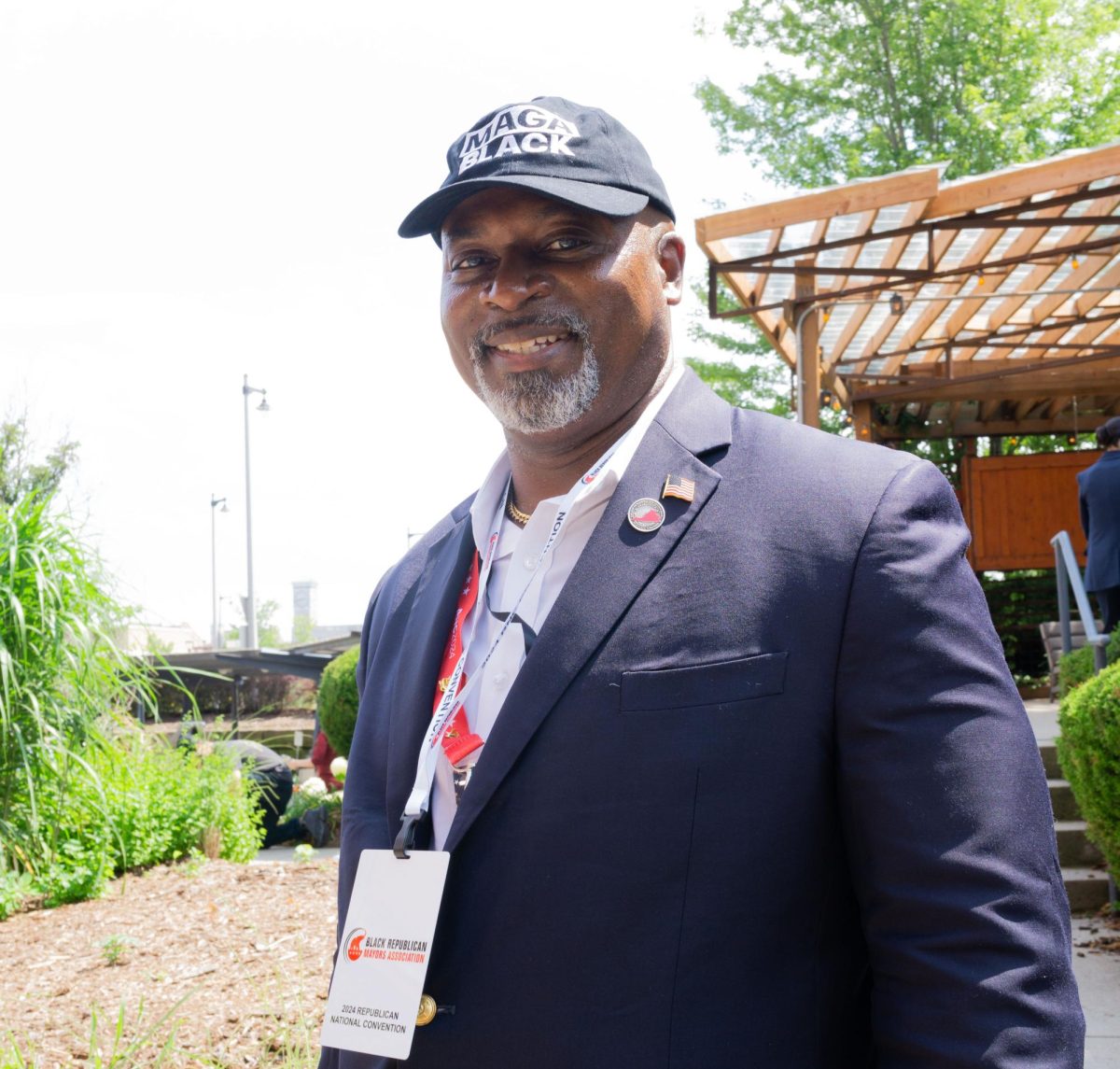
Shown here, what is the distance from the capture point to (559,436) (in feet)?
6.24

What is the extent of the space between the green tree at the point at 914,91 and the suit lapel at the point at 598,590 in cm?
1709

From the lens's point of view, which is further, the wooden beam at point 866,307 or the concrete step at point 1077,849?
the wooden beam at point 866,307

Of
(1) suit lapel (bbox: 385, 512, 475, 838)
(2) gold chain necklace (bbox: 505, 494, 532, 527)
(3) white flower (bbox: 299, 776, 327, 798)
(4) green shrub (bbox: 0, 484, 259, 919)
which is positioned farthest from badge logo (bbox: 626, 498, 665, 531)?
(3) white flower (bbox: 299, 776, 327, 798)

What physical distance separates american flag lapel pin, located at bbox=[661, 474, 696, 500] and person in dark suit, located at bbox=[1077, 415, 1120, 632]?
710 centimetres

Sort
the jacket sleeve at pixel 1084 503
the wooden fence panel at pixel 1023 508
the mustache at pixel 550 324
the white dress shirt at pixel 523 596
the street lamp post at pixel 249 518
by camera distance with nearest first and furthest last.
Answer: the white dress shirt at pixel 523 596
the mustache at pixel 550 324
the jacket sleeve at pixel 1084 503
the wooden fence panel at pixel 1023 508
the street lamp post at pixel 249 518

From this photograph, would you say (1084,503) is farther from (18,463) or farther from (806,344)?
(18,463)

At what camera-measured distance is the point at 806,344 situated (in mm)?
9812

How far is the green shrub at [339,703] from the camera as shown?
39.0 ft

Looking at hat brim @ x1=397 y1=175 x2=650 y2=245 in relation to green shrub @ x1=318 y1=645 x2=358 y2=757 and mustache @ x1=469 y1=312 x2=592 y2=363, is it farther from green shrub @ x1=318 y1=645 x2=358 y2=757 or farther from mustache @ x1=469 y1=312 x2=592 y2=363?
green shrub @ x1=318 y1=645 x2=358 y2=757

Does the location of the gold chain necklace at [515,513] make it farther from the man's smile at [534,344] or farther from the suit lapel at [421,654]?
the man's smile at [534,344]

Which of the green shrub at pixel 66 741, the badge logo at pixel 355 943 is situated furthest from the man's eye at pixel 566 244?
the green shrub at pixel 66 741

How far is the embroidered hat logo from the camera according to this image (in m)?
1.81

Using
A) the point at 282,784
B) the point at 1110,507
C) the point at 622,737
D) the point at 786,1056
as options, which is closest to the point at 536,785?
the point at 622,737

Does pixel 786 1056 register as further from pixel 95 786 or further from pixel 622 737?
pixel 95 786
